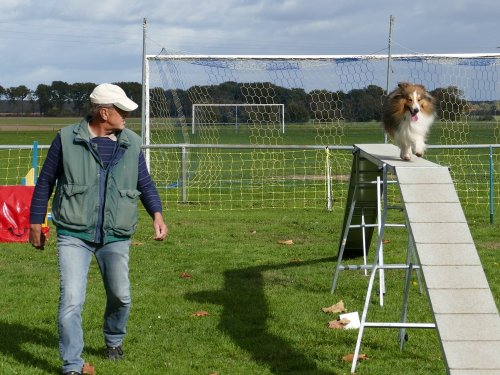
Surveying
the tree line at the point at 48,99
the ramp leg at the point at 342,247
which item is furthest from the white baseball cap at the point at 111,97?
the tree line at the point at 48,99

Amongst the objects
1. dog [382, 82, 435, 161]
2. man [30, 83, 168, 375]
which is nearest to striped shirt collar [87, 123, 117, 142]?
man [30, 83, 168, 375]

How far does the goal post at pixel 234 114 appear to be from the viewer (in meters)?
22.4

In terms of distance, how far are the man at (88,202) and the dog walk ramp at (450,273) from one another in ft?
6.24

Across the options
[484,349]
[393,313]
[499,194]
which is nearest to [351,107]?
[499,194]

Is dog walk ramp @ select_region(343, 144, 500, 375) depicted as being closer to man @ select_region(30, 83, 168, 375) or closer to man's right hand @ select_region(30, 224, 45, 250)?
man @ select_region(30, 83, 168, 375)

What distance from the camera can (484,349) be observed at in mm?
5605

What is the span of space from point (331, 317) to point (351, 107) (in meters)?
13.0

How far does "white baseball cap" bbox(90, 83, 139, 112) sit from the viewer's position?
21.0 ft

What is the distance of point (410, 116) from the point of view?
27.8ft

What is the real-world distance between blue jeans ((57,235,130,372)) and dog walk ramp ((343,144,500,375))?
1.81 meters

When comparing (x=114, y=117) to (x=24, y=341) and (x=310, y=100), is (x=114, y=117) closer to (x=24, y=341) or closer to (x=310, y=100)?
(x=24, y=341)

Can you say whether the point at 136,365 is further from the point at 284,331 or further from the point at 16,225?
the point at 16,225

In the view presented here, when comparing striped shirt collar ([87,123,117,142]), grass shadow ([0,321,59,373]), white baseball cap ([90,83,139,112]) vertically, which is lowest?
grass shadow ([0,321,59,373])

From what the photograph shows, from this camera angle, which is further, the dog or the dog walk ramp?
the dog
